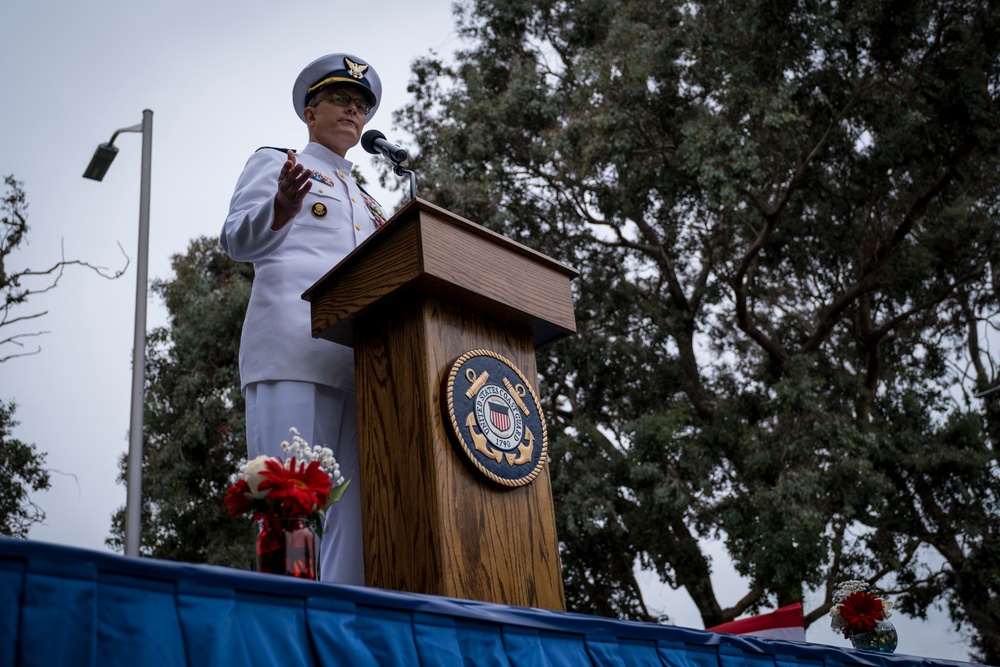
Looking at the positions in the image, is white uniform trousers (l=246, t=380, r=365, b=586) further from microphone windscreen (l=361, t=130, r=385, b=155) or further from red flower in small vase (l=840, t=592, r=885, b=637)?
red flower in small vase (l=840, t=592, r=885, b=637)

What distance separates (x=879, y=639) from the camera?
3191 millimetres

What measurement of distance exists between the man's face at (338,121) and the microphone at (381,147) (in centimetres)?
22

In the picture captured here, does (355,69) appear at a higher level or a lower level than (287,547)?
higher

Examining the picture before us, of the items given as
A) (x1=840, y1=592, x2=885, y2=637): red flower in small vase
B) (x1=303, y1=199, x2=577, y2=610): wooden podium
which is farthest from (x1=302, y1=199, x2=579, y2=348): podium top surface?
(x1=840, y1=592, x2=885, y2=637): red flower in small vase

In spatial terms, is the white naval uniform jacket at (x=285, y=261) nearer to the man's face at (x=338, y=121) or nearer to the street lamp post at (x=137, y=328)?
the man's face at (x=338, y=121)

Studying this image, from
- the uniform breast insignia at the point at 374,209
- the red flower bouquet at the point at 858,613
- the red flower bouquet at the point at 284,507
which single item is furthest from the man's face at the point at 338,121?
the red flower bouquet at the point at 858,613

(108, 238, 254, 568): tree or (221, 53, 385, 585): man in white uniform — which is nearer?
(221, 53, 385, 585): man in white uniform

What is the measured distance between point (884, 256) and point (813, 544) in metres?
4.46

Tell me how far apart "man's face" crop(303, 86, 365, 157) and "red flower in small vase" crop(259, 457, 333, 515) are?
4.80ft

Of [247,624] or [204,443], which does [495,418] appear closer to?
[247,624]

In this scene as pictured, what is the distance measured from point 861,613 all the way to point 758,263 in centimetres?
951

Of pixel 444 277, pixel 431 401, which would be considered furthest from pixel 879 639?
pixel 444 277

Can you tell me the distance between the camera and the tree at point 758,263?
9.60 meters

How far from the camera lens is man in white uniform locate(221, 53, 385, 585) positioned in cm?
266
